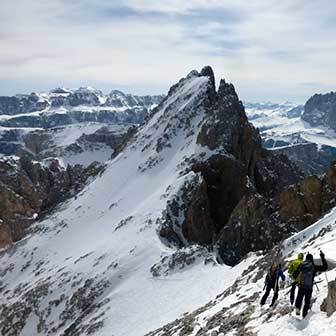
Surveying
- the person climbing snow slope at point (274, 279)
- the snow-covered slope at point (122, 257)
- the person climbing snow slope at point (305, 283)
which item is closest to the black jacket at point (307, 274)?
the person climbing snow slope at point (305, 283)

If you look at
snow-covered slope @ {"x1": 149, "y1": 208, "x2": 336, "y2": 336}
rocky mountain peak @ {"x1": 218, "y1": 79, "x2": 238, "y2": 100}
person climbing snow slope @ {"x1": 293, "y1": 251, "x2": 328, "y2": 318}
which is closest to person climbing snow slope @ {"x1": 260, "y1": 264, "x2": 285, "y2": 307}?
snow-covered slope @ {"x1": 149, "y1": 208, "x2": 336, "y2": 336}

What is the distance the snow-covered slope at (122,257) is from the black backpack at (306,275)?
28.7m

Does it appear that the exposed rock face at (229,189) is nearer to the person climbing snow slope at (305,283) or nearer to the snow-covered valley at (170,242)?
the snow-covered valley at (170,242)

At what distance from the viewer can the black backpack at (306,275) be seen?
23547 millimetres

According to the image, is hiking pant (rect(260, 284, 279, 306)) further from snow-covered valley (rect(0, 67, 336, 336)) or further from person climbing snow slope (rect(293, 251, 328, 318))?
person climbing snow slope (rect(293, 251, 328, 318))

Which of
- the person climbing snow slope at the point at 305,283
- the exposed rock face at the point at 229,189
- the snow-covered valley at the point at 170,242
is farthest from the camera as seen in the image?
the exposed rock face at the point at 229,189

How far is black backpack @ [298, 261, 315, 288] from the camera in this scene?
23.5 m

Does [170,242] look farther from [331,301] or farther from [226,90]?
[331,301]

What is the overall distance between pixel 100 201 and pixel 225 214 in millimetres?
29292

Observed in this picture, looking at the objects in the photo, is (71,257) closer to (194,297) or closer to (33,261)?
(33,261)

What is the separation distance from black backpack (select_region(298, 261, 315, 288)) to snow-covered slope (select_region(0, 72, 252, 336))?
28689 millimetres

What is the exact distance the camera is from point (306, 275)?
23734mm

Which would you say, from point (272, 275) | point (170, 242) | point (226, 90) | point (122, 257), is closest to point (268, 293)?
point (272, 275)

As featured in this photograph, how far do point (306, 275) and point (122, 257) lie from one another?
53.4 m
